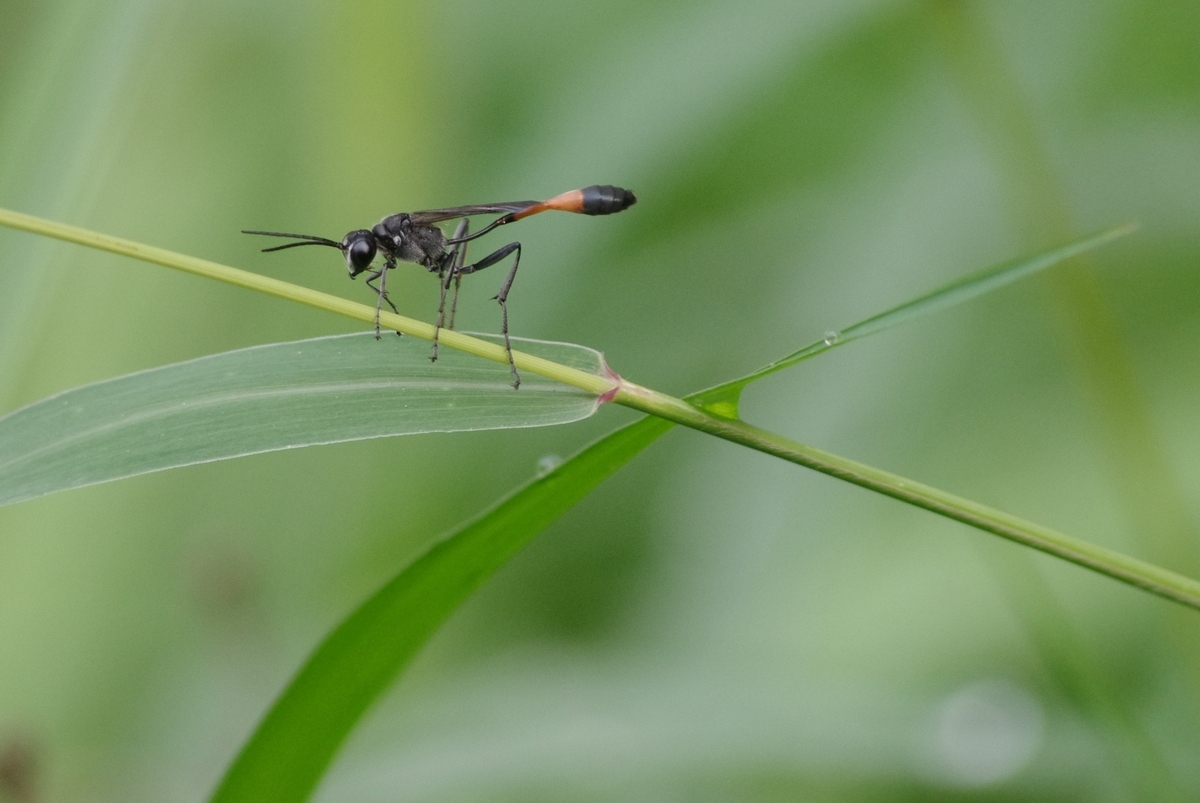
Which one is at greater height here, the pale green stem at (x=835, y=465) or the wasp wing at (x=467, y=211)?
the wasp wing at (x=467, y=211)

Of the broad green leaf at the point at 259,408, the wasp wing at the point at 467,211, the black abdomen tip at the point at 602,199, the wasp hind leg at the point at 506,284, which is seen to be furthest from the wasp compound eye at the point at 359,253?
the broad green leaf at the point at 259,408

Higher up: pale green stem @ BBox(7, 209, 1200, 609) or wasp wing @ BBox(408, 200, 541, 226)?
wasp wing @ BBox(408, 200, 541, 226)

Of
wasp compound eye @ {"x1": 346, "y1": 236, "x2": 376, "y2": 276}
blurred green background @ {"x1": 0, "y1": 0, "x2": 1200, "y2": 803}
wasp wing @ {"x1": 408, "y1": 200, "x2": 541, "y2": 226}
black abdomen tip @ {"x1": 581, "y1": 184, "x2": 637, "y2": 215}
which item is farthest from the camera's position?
blurred green background @ {"x1": 0, "y1": 0, "x2": 1200, "y2": 803}

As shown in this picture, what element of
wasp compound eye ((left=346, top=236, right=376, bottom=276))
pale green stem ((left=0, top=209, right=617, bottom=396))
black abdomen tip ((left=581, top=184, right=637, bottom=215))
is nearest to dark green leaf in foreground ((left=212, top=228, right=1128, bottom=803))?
pale green stem ((left=0, top=209, right=617, bottom=396))

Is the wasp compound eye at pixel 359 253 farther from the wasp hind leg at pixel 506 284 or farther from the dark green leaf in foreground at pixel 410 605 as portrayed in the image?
the dark green leaf in foreground at pixel 410 605

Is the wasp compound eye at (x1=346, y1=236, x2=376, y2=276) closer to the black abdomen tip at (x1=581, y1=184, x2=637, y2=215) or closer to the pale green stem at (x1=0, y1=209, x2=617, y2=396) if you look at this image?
the black abdomen tip at (x1=581, y1=184, x2=637, y2=215)

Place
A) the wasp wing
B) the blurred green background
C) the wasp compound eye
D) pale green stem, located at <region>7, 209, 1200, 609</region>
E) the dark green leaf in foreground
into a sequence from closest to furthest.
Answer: pale green stem, located at <region>7, 209, 1200, 609</region>
the dark green leaf in foreground
the wasp wing
the wasp compound eye
the blurred green background

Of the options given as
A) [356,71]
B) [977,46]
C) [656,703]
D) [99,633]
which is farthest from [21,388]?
[977,46]
